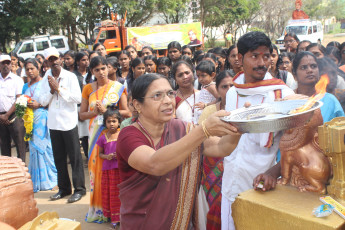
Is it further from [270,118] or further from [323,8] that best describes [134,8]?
[323,8]

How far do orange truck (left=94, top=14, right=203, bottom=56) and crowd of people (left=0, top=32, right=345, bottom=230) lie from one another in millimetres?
12885

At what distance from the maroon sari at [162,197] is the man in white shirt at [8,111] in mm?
4233

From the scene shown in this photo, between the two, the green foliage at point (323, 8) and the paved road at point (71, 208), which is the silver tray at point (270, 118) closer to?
the paved road at point (71, 208)

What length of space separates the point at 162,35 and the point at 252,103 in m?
17.4

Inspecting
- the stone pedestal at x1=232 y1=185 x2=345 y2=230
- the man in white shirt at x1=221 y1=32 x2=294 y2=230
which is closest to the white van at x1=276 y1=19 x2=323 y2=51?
the man in white shirt at x1=221 y1=32 x2=294 y2=230

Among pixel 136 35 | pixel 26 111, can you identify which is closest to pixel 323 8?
pixel 136 35

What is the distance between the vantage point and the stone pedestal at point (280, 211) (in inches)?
55.8

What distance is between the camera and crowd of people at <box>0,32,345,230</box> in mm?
1880

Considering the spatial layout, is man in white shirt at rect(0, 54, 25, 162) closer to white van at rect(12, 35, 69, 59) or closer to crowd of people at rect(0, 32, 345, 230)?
crowd of people at rect(0, 32, 345, 230)

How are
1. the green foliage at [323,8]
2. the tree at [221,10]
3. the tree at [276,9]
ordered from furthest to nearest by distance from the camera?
1. the green foliage at [323,8]
2. the tree at [276,9]
3. the tree at [221,10]

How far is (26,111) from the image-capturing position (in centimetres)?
502

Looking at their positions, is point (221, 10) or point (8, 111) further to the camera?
point (221, 10)

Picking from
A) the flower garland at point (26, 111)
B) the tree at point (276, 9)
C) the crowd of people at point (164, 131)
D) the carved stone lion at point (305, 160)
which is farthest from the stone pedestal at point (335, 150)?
the tree at point (276, 9)

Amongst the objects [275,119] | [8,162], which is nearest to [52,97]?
[8,162]
